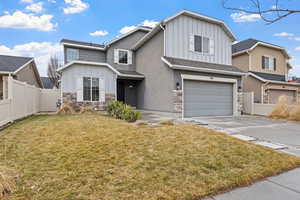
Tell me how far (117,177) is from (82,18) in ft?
42.6

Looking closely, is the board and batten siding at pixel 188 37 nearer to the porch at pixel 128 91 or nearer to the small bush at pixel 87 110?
the porch at pixel 128 91

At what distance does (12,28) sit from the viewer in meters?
15.7

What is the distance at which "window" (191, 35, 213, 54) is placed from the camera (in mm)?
11088

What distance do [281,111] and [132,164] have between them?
12.0 meters

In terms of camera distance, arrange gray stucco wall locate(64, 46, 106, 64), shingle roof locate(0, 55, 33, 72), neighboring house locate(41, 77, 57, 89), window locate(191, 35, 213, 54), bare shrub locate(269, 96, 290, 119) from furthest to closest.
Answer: neighboring house locate(41, 77, 57, 89), gray stucco wall locate(64, 46, 106, 64), shingle roof locate(0, 55, 33, 72), window locate(191, 35, 213, 54), bare shrub locate(269, 96, 290, 119)

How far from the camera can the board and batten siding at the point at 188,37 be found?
10328 millimetres

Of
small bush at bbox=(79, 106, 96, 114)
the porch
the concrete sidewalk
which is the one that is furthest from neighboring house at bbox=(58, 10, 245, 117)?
the concrete sidewalk

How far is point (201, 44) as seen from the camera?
37.2 feet

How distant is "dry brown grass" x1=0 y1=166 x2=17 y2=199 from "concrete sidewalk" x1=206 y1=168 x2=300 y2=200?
9.18 feet

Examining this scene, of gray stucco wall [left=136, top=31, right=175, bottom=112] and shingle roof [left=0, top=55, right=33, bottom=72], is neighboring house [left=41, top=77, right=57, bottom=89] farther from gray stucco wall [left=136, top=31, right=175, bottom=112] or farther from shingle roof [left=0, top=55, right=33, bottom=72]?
gray stucco wall [left=136, top=31, right=175, bottom=112]

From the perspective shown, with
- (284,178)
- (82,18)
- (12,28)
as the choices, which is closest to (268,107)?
(284,178)

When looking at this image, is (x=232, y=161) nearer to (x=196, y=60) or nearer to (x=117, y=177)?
(x=117, y=177)

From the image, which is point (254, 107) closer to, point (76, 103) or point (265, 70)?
point (265, 70)

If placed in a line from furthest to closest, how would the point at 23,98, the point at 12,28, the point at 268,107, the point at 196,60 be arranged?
the point at 12,28, the point at 268,107, the point at 196,60, the point at 23,98
